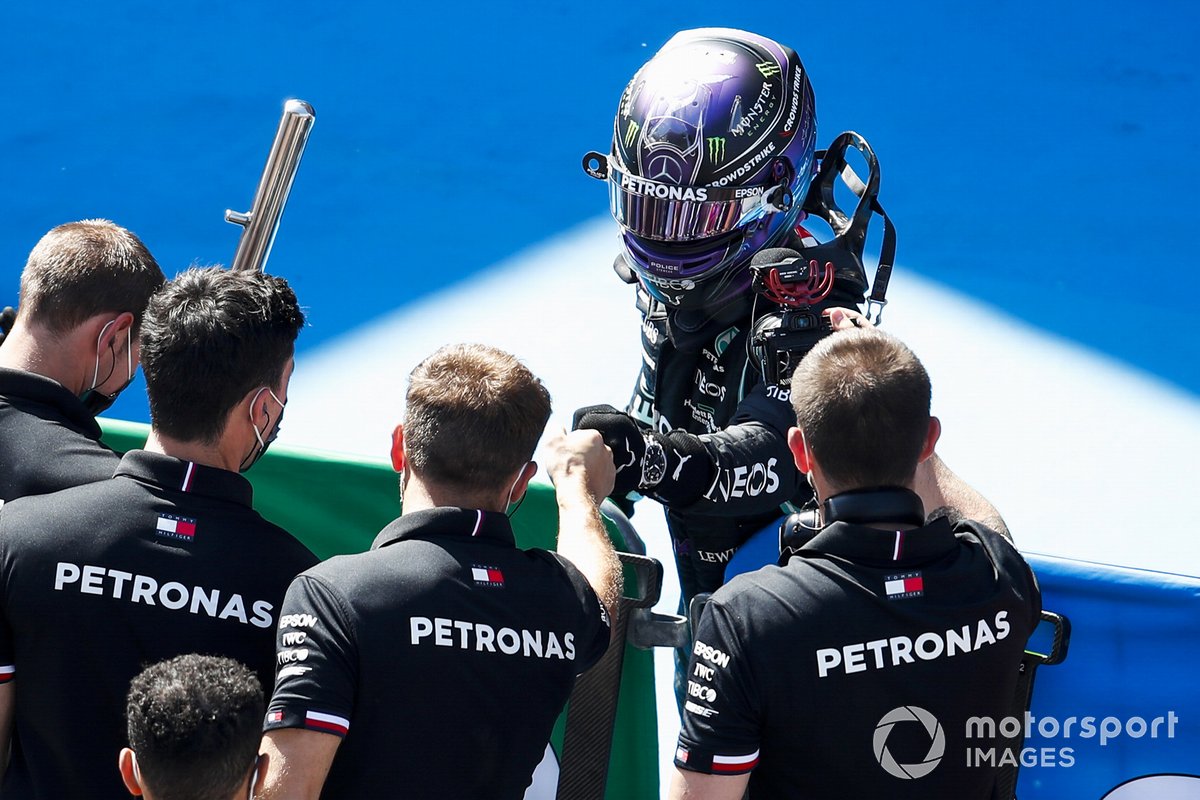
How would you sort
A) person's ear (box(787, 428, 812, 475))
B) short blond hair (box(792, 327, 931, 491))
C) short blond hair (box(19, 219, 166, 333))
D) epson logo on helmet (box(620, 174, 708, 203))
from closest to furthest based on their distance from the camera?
1. short blond hair (box(792, 327, 931, 491))
2. person's ear (box(787, 428, 812, 475))
3. short blond hair (box(19, 219, 166, 333))
4. epson logo on helmet (box(620, 174, 708, 203))

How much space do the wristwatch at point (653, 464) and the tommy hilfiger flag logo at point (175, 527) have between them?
120 centimetres

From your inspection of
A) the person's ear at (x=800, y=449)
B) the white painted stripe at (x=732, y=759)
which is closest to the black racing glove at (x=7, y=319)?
the person's ear at (x=800, y=449)

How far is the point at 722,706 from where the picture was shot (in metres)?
A: 2.31

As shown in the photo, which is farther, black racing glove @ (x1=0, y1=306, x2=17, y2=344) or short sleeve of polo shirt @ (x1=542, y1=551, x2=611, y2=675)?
black racing glove @ (x1=0, y1=306, x2=17, y2=344)

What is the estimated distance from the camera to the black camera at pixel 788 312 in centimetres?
346

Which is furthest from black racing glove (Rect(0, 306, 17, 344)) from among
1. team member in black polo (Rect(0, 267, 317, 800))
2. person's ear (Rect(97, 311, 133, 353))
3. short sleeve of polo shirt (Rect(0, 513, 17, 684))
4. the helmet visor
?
the helmet visor

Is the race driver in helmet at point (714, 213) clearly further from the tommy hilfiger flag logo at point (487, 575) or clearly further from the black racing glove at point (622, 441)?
the tommy hilfiger flag logo at point (487, 575)

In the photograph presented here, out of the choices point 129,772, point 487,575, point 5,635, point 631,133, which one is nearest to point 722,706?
point 487,575

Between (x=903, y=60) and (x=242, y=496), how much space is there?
28.2ft

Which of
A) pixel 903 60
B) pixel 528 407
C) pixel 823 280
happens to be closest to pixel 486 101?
pixel 903 60

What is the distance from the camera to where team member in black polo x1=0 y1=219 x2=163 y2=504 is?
9.39ft

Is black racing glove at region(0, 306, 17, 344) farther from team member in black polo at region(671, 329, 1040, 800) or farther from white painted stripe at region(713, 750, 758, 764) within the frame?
white painted stripe at region(713, 750, 758, 764)

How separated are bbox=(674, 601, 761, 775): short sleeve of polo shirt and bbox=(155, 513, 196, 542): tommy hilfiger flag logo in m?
0.93

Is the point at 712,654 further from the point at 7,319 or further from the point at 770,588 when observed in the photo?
the point at 7,319
